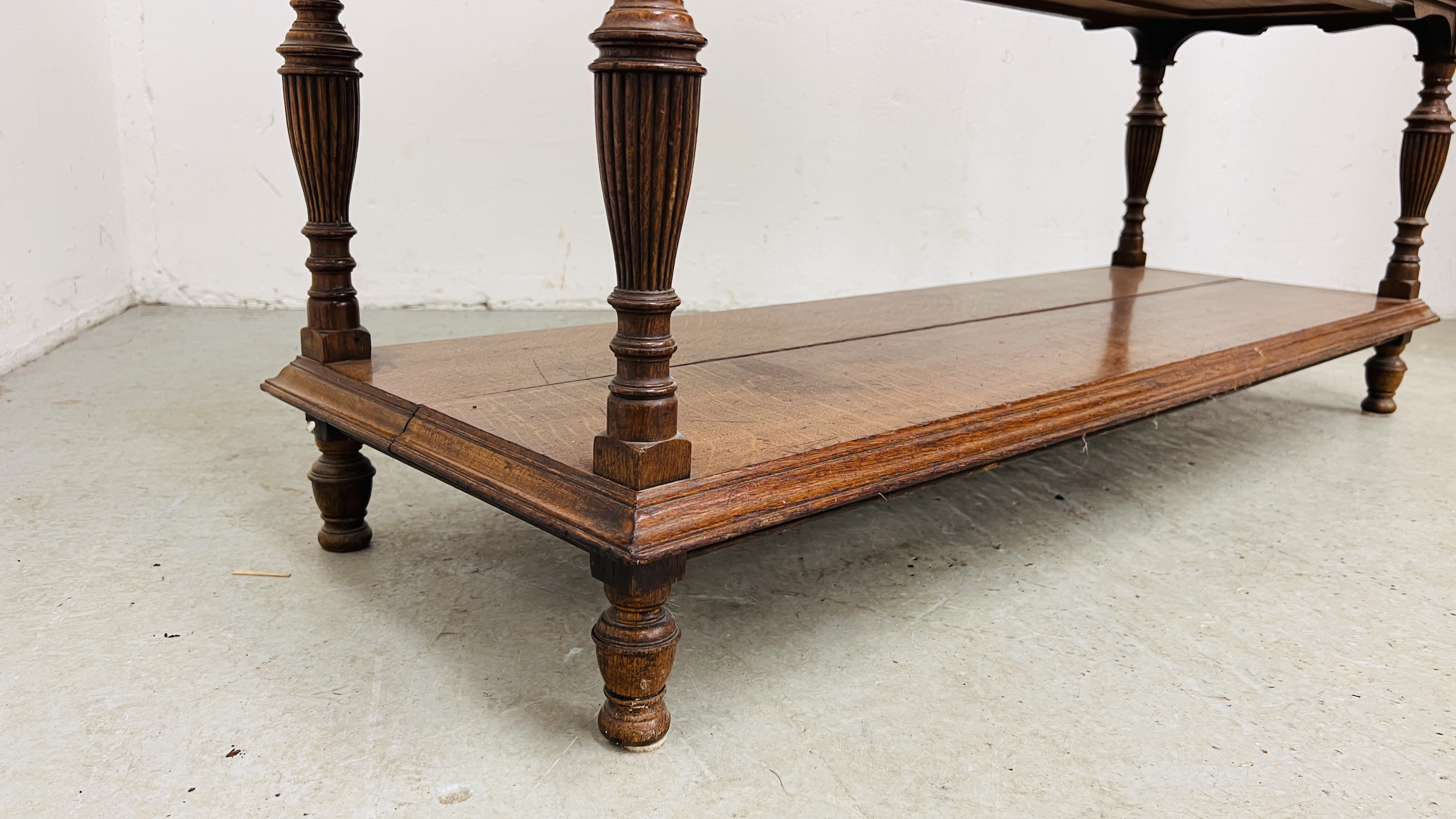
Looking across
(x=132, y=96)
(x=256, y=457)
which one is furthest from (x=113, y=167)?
(x=256, y=457)

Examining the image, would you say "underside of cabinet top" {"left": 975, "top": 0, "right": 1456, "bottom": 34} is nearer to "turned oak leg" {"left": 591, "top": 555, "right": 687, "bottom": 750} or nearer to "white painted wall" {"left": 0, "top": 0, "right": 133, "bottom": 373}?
"turned oak leg" {"left": 591, "top": 555, "right": 687, "bottom": 750}

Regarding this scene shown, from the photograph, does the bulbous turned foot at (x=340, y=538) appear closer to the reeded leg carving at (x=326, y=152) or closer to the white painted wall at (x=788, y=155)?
the reeded leg carving at (x=326, y=152)

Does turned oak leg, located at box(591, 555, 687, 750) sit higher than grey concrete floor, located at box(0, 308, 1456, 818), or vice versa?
turned oak leg, located at box(591, 555, 687, 750)

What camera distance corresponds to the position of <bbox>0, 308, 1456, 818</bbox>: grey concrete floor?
1187 millimetres

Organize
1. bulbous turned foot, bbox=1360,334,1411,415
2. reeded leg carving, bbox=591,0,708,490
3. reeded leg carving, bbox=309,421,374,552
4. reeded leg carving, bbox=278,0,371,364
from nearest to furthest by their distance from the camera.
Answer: reeded leg carving, bbox=591,0,708,490 < reeded leg carving, bbox=278,0,371,364 < reeded leg carving, bbox=309,421,374,552 < bulbous turned foot, bbox=1360,334,1411,415

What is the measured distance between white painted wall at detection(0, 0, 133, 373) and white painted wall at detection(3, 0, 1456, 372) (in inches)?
4.4

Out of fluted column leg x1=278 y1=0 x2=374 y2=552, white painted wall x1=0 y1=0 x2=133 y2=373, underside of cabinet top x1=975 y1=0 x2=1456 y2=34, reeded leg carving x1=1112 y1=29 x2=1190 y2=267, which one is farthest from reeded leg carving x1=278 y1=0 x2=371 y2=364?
reeded leg carving x1=1112 y1=29 x2=1190 y2=267

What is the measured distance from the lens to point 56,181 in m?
3.23

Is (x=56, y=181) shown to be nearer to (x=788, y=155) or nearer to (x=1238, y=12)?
(x=788, y=155)

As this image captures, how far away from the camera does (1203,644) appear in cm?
156

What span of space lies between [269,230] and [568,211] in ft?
3.54

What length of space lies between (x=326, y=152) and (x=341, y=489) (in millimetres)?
528

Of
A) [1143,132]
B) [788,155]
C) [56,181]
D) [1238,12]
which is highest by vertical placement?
[1238,12]

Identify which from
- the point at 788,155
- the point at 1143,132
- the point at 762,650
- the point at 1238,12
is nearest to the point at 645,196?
the point at 762,650
